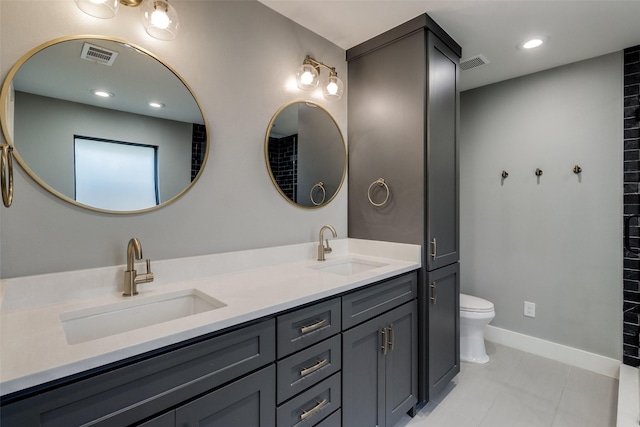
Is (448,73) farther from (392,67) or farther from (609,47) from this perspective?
(609,47)

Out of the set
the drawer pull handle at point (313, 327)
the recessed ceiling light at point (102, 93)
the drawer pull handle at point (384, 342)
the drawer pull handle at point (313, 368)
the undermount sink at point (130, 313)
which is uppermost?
the recessed ceiling light at point (102, 93)

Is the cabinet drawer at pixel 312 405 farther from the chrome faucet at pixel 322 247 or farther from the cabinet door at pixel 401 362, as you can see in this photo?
the chrome faucet at pixel 322 247

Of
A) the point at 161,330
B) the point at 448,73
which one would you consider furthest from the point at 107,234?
the point at 448,73

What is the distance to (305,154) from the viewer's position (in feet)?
6.53

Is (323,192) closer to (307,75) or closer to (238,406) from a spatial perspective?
(307,75)

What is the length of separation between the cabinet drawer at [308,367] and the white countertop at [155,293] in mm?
201

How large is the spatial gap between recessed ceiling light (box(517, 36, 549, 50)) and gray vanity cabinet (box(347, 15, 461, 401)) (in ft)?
1.45

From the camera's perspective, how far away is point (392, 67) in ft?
6.58

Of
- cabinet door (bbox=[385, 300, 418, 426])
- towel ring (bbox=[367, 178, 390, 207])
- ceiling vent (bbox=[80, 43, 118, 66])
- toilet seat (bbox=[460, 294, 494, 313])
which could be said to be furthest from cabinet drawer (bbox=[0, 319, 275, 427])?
toilet seat (bbox=[460, 294, 494, 313])

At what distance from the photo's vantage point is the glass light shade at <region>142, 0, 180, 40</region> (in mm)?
1213

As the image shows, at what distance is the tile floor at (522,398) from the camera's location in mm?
1791

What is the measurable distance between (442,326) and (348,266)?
0.72m

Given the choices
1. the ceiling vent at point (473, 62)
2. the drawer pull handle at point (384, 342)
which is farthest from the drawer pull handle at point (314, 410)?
the ceiling vent at point (473, 62)

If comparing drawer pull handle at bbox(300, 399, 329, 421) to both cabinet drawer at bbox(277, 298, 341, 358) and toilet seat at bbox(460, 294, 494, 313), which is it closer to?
cabinet drawer at bbox(277, 298, 341, 358)
